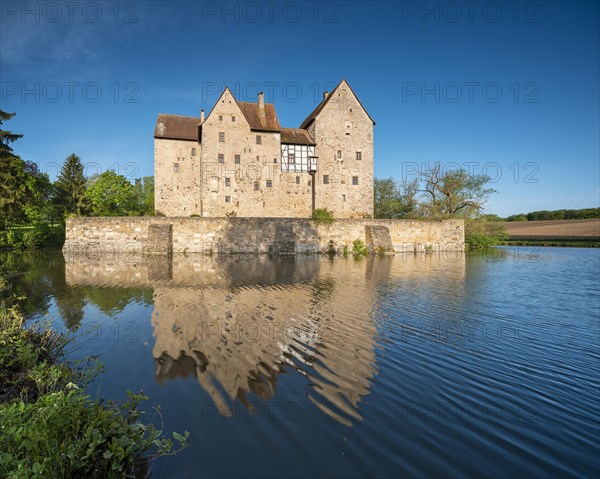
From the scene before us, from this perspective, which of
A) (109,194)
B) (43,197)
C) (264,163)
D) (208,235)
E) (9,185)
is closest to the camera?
(9,185)

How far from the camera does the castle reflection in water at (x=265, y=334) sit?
4855 mm

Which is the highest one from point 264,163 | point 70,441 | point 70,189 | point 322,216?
point 264,163

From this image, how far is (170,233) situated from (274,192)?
14033 millimetres

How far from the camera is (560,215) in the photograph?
79188 mm

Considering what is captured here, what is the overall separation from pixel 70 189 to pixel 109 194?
9.17 metres

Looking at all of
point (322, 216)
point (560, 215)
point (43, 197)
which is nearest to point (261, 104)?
point (322, 216)

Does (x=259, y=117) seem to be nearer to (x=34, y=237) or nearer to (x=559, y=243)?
(x=34, y=237)

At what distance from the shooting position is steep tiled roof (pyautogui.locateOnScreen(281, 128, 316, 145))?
38250mm

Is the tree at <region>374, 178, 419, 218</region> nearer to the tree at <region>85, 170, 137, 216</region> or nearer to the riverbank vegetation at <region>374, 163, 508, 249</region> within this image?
the riverbank vegetation at <region>374, 163, 508, 249</region>

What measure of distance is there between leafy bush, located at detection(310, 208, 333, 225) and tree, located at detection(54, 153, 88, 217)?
1217 inches

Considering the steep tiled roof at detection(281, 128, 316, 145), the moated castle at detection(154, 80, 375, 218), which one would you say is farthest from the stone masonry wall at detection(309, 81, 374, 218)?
the steep tiled roof at detection(281, 128, 316, 145)

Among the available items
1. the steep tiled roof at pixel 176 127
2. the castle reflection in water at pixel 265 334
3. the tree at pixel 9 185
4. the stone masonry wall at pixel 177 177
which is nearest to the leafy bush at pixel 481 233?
the castle reflection in water at pixel 265 334

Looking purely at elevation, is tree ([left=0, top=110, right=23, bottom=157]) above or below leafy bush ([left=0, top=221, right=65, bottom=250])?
above

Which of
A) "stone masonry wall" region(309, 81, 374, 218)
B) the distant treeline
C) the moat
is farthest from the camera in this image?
the distant treeline
